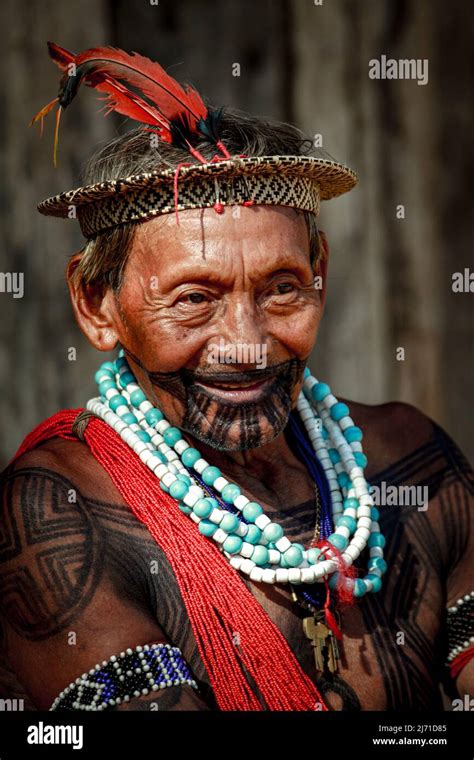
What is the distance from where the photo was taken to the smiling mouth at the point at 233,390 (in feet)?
7.84

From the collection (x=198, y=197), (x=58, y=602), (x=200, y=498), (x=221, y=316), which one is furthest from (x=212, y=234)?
(x=58, y=602)

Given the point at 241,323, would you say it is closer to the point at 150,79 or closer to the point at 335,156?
the point at 150,79

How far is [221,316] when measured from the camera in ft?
7.70

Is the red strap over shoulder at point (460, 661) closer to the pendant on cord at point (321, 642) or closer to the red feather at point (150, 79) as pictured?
the pendant on cord at point (321, 642)

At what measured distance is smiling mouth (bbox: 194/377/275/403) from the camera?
2.39 metres

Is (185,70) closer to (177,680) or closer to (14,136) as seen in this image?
(14,136)

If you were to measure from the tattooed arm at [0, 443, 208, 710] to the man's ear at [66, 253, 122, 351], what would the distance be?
0.44 meters

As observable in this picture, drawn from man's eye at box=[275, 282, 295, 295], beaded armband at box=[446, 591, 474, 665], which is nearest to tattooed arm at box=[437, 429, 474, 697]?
beaded armband at box=[446, 591, 474, 665]

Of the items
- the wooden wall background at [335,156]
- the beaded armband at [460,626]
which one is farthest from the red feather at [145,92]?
the wooden wall background at [335,156]

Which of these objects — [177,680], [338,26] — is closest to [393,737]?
[177,680]

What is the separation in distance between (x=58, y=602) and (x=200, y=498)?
1.34ft

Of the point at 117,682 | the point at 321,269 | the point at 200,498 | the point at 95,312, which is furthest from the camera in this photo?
the point at 321,269

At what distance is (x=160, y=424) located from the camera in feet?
8.16

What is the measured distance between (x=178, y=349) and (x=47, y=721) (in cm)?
88
